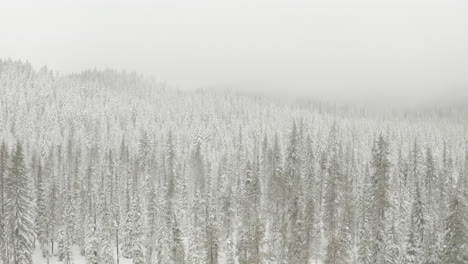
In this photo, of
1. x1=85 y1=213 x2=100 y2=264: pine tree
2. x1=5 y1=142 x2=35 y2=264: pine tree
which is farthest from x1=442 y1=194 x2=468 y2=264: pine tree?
x1=85 y1=213 x2=100 y2=264: pine tree

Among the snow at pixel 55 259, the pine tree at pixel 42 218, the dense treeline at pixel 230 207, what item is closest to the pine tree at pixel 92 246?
the dense treeline at pixel 230 207

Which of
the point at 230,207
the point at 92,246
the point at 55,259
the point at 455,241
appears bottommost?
the point at 55,259

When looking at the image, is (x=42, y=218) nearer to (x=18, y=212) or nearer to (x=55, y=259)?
(x=55, y=259)

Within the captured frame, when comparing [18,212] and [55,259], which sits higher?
[18,212]

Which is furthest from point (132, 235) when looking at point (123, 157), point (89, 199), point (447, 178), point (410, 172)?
point (447, 178)

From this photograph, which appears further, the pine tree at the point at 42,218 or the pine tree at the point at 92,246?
the pine tree at the point at 42,218

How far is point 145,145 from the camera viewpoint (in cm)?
11538

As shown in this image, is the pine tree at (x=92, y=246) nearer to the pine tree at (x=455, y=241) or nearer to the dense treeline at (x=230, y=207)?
the dense treeline at (x=230, y=207)

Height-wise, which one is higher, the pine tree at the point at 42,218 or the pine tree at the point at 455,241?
the pine tree at the point at 455,241

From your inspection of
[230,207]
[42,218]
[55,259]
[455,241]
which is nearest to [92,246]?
[42,218]

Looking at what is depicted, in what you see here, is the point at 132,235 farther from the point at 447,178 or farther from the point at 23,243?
the point at 447,178

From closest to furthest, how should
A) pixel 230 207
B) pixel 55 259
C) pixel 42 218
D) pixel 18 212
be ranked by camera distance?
1. pixel 18 212
2. pixel 42 218
3. pixel 55 259
4. pixel 230 207

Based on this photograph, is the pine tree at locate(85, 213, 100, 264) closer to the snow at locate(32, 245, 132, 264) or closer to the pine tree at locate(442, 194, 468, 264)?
the snow at locate(32, 245, 132, 264)

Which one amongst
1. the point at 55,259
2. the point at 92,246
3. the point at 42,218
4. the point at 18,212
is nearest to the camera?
the point at 18,212
